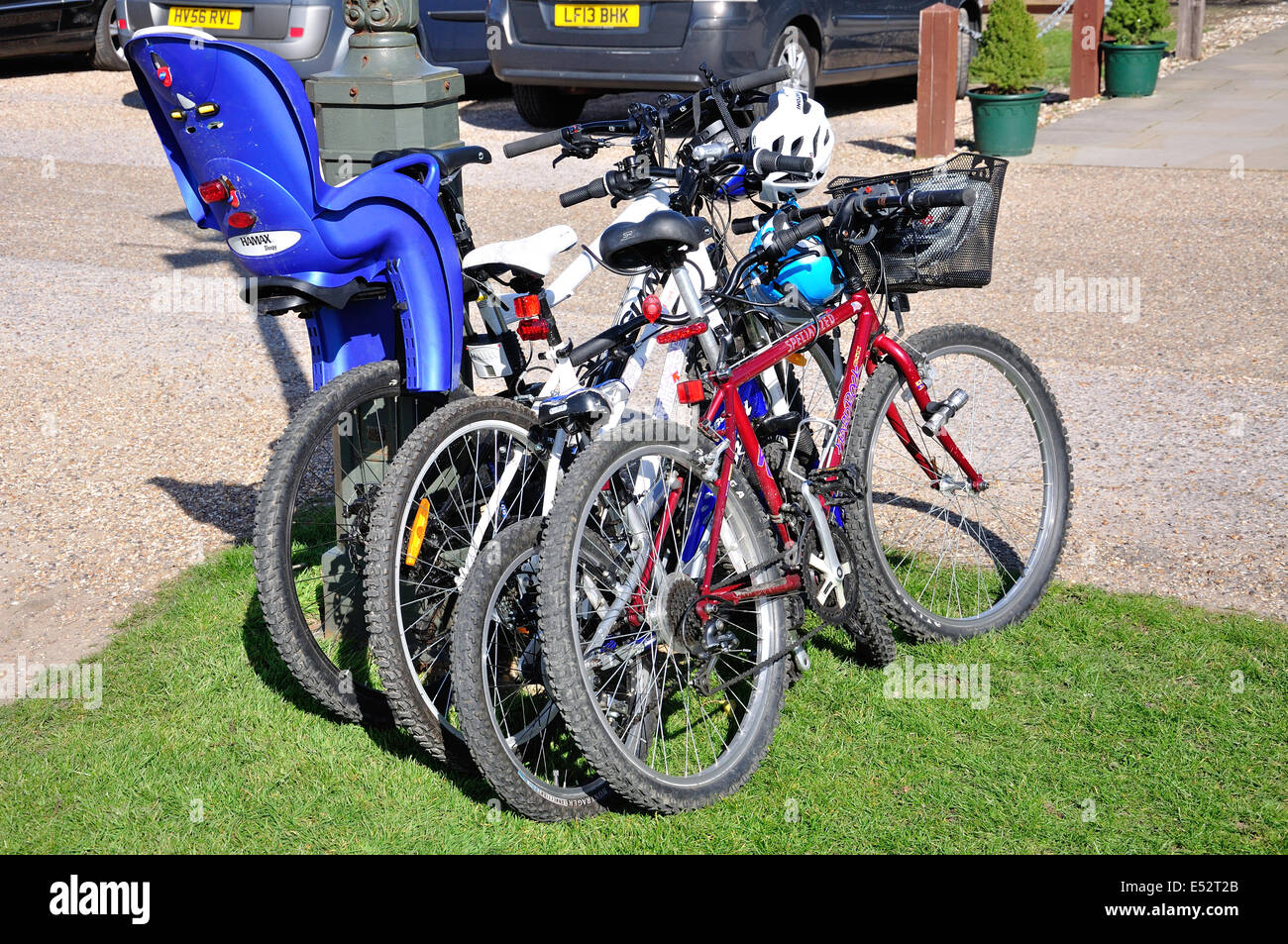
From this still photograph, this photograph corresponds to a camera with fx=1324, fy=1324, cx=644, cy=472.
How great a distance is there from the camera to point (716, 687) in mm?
3387

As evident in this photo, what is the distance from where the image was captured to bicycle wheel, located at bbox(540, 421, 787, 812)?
3.01 meters

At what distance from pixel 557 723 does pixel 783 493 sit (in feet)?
2.99

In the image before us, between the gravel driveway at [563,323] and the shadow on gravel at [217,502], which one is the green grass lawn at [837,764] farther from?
the shadow on gravel at [217,502]

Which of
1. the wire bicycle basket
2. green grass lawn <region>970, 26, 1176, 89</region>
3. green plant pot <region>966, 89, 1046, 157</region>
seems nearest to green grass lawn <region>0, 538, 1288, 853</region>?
the wire bicycle basket

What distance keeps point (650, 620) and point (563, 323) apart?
3878 mm

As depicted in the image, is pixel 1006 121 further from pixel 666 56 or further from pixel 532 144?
pixel 532 144

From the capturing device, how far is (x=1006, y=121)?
32.5ft

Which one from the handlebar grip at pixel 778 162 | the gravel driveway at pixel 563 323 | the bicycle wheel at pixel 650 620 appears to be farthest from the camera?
the gravel driveway at pixel 563 323

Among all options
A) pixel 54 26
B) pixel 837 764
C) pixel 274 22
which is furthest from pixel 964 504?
pixel 54 26

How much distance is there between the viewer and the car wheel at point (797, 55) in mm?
10188

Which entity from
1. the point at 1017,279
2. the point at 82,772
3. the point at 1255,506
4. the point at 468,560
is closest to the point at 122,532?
the point at 82,772

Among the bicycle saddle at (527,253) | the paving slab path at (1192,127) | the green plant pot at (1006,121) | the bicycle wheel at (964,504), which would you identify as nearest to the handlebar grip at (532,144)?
the bicycle saddle at (527,253)

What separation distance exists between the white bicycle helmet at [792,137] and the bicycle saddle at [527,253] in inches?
25.6

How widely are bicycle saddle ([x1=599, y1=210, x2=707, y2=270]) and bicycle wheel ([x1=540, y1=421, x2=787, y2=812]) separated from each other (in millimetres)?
408
